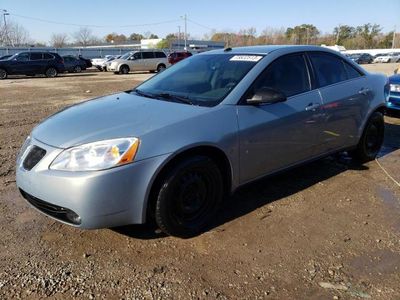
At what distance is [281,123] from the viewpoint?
13.5 feet

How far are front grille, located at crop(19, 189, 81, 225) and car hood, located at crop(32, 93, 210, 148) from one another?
0.48 m

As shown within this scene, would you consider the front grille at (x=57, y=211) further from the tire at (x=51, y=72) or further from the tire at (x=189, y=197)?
the tire at (x=51, y=72)

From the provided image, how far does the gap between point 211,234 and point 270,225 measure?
587mm

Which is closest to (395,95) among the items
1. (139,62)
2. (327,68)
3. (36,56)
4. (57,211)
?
(327,68)

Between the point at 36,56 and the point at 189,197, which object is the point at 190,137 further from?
the point at 36,56

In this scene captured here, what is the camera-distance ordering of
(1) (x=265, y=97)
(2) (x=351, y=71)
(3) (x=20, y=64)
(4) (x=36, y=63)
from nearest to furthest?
(1) (x=265, y=97) < (2) (x=351, y=71) < (3) (x=20, y=64) < (4) (x=36, y=63)

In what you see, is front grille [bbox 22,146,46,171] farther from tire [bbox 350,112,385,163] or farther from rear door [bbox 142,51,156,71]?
rear door [bbox 142,51,156,71]

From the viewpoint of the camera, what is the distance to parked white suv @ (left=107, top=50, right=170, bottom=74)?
102ft

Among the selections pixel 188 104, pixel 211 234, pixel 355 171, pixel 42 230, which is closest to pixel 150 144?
pixel 188 104

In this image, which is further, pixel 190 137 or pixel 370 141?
pixel 370 141

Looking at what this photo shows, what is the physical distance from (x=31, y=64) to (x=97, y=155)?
25806 millimetres

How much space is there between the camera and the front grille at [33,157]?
3321mm

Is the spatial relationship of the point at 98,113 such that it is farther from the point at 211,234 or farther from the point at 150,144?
the point at 211,234

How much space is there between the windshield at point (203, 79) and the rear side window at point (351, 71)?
1.57 m
